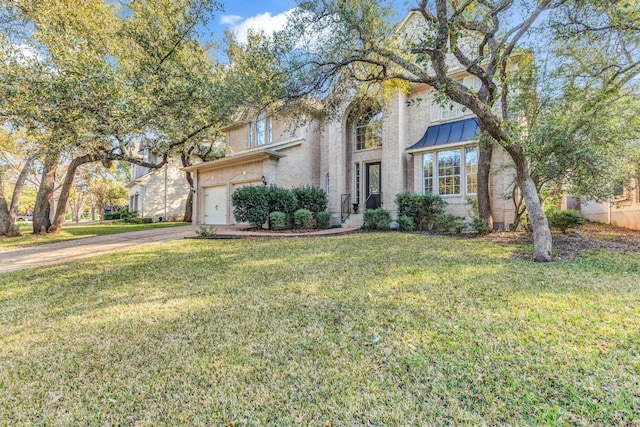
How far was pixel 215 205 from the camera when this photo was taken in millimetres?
17719

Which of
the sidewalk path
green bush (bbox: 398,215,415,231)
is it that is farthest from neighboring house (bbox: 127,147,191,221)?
green bush (bbox: 398,215,415,231)

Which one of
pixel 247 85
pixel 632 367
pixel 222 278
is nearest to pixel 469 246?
pixel 632 367

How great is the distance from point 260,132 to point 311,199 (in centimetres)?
700

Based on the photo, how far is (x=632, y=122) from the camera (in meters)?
7.95

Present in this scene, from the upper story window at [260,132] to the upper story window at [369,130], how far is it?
5.34 metres

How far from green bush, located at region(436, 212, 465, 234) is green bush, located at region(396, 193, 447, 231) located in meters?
0.47

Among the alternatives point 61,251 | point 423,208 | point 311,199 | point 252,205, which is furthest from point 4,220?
point 423,208

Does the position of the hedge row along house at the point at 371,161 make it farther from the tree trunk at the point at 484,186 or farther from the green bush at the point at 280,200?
the green bush at the point at 280,200

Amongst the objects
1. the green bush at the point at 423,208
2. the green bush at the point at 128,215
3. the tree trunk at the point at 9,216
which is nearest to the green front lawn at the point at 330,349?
the green bush at the point at 423,208

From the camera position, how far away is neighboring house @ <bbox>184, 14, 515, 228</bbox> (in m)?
12.8

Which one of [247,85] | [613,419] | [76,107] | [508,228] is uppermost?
[247,85]

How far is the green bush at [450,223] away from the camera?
36.5 ft

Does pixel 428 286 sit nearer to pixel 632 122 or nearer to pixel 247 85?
pixel 247 85

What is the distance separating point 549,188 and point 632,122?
7.93 feet
